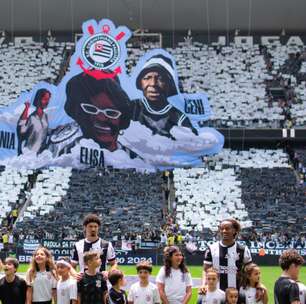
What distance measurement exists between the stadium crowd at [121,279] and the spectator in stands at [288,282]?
3.89 ft

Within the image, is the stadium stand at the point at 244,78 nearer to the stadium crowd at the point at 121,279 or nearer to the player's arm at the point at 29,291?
the stadium crowd at the point at 121,279

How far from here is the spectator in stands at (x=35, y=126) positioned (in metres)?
16.1

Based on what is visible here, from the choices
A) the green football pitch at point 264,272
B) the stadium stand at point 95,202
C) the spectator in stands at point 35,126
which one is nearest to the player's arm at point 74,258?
the spectator in stands at point 35,126

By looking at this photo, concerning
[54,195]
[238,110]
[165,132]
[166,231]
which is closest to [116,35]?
[165,132]


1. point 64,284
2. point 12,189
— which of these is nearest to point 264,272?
point 64,284

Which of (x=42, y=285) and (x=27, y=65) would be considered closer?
(x=42, y=285)

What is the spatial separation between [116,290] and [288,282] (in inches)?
101

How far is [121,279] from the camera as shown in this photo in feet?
28.8

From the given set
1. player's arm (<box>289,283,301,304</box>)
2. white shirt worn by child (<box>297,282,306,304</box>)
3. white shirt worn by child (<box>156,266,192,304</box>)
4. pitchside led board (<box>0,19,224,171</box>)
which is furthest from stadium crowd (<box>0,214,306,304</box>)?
pitchside led board (<box>0,19,224,171</box>)

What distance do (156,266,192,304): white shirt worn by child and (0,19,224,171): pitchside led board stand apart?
6955 millimetres

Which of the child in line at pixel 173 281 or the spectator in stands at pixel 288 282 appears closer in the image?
the spectator in stands at pixel 288 282

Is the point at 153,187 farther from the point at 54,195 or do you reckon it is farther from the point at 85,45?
the point at 85,45

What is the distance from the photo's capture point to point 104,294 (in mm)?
8586

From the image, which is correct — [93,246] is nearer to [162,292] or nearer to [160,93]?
[162,292]
